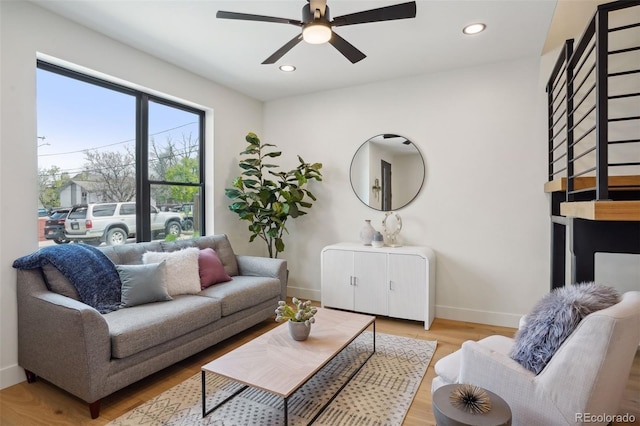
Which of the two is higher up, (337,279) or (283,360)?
(337,279)

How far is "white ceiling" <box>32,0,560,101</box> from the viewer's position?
2494 mm

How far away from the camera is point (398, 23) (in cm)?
270

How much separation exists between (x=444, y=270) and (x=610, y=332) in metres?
2.41

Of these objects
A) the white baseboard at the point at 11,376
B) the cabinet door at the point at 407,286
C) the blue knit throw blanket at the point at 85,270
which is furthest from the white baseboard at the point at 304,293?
the white baseboard at the point at 11,376

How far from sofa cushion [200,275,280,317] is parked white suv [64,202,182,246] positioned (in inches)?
39.0

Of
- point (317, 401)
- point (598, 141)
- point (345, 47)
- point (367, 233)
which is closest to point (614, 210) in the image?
point (598, 141)

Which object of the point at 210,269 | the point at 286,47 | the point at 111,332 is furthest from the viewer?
the point at 210,269

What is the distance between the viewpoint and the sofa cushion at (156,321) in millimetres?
2115

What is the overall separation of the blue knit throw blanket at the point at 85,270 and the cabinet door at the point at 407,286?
2.50 metres

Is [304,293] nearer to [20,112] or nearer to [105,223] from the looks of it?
[105,223]

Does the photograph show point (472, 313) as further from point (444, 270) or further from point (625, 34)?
point (625, 34)

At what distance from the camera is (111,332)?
210cm

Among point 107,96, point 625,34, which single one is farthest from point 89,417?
point 625,34

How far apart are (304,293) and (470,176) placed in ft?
8.25
